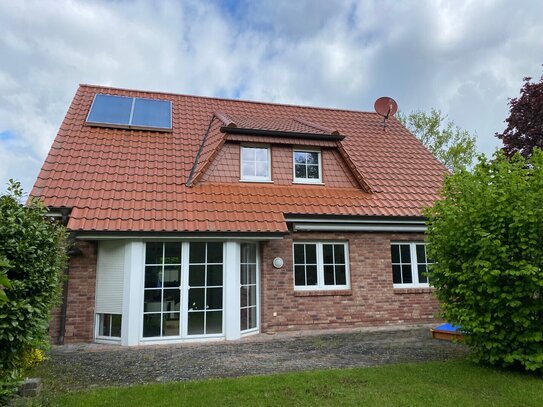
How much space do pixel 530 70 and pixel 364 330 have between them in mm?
20551

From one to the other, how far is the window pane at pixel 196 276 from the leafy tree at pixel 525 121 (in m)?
19.0

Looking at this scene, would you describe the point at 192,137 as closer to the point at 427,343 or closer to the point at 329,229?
the point at 329,229

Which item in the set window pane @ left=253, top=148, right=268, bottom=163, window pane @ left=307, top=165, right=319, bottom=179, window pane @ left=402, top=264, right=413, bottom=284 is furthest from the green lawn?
window pane @ left=253, top=148, right=268, bottom=163

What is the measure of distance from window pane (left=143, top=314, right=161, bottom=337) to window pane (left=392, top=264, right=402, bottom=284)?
659cm

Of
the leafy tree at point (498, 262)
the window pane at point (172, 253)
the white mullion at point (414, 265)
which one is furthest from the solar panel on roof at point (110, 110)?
the leafy tree at point (498, 262)

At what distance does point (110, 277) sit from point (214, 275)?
7.80 feet

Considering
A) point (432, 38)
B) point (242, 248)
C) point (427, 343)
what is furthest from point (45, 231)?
point (432, 38)

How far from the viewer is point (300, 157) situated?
40.6 feet

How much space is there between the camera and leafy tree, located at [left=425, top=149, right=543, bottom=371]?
6055 millimetres

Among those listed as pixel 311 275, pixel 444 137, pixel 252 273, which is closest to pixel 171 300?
pixel 252 273

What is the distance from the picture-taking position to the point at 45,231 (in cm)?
553

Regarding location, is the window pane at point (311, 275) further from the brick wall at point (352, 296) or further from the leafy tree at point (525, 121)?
the leafy tree at point (525, 121)

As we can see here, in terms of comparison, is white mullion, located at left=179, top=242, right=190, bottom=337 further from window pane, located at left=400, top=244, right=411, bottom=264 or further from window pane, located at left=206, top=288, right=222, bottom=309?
window pane, located at left=400, top=244, right=411, bottom=264

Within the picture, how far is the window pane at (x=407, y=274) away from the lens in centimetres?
1160
